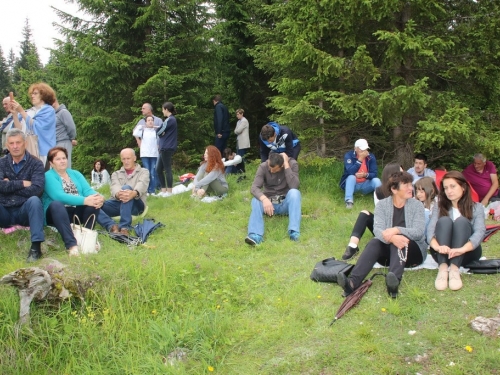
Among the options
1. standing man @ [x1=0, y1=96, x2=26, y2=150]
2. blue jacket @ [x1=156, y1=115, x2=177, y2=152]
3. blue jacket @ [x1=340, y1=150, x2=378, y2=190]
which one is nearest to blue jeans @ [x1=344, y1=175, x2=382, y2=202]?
blue jacket @ [x1=340, y1=150, x2=378, y2=190]

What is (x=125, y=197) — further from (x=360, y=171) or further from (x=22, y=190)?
(x=360, y=171)

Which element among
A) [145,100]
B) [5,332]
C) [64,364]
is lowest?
[64,364]

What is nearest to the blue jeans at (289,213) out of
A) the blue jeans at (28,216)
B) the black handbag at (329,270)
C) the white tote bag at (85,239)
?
the black handbag at (329,270)

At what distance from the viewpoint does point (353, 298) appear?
14.3 feet

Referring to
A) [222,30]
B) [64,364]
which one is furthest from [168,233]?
[222,30]

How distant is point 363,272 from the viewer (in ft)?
14.9

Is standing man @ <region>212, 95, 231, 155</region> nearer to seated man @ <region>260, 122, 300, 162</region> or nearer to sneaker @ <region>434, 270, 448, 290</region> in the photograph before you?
seated man @ <region>260, 122, 300, 162</region>

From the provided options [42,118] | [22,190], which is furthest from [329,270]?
[42,118]

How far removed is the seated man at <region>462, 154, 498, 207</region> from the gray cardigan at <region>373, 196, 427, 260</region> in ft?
11.2

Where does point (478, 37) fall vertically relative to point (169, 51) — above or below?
below

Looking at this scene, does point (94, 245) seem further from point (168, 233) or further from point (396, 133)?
point (396, 133)

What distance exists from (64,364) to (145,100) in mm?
8615

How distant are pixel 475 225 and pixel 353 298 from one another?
1.61 m

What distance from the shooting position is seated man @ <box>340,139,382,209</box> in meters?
7.59
